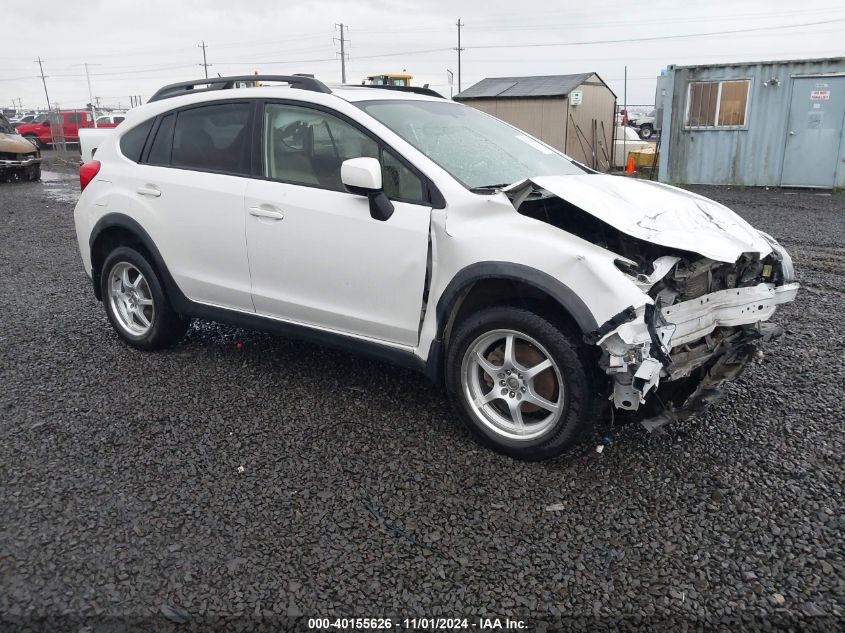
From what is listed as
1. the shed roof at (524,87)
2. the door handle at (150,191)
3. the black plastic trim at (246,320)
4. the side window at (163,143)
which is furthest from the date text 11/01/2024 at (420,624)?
the shed roof at (524,87)

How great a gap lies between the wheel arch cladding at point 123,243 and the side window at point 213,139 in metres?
0.55

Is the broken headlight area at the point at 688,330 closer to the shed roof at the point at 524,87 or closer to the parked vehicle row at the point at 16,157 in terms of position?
the shed roof at the point at 524,87

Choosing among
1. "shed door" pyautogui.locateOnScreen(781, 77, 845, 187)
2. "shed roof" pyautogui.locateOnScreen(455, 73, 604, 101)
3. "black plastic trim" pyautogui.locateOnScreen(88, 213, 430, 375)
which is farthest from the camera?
"shed roof" pyautogui.locateOnScreen(455, 73, 604, 101)

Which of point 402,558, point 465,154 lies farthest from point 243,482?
point 465,154

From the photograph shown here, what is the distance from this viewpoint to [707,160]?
15.9m

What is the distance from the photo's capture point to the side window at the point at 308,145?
3.95 metres

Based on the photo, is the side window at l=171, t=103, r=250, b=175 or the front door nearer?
the front door

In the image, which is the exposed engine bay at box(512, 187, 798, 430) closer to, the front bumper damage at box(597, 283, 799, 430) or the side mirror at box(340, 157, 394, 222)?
the front bumper damage at box(597, 283, 799, 430)

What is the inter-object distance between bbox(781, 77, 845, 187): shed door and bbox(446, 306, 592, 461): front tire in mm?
14076

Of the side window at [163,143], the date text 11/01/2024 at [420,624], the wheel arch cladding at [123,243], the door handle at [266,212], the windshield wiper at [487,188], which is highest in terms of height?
the side window at [163,143]

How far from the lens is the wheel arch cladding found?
4.76 metres

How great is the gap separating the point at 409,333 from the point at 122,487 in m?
1.59

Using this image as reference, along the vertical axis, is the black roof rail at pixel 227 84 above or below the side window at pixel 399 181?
above

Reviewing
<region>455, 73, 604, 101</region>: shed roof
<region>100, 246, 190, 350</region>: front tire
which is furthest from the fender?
<region>455, 73, 604, 101</region>: shed roof
